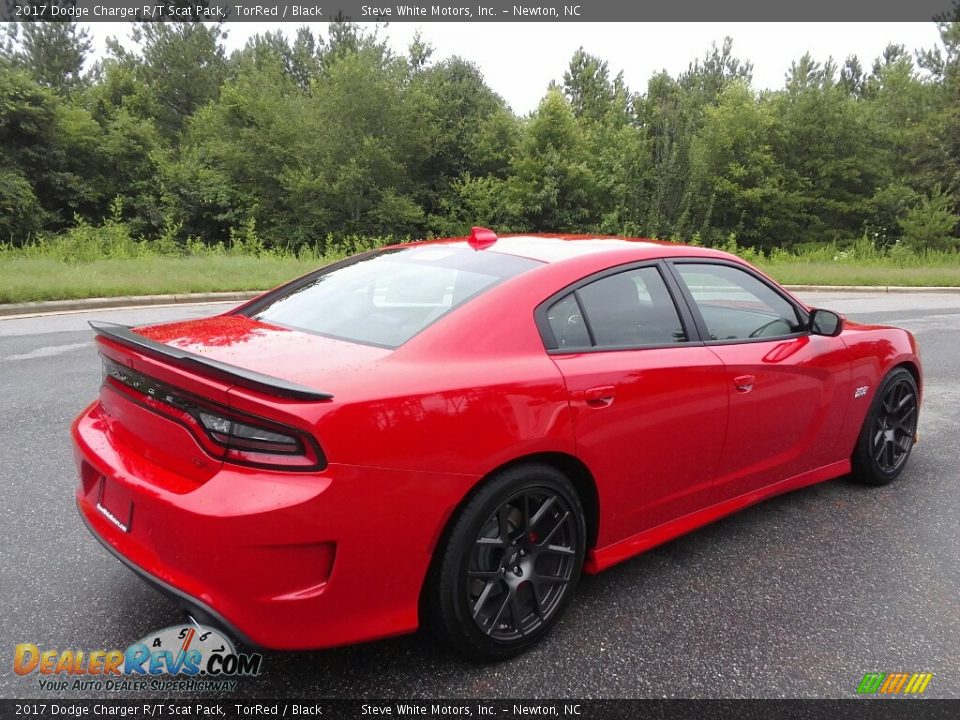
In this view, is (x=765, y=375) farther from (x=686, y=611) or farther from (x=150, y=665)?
Answer: (x=150, y=665)

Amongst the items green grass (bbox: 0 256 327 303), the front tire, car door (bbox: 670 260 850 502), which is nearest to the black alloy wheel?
the front tire

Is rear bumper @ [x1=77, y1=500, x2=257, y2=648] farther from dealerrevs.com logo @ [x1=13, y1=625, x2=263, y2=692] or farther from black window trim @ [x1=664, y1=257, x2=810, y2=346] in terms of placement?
black window trim @ [x1=664, y1=257, x2=810, y2=346]

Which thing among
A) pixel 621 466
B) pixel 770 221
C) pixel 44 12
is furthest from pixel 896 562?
pixel 44 12

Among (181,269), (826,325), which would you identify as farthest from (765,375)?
(181,269)

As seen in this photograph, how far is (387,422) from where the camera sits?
81.0 inches

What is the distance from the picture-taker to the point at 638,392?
8.84 feet

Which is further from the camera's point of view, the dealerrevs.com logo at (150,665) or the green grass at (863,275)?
the green grass at (863,275)

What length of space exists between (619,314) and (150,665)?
210 cm

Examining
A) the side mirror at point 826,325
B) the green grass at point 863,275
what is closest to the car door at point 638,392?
the side mirror at point 826,325

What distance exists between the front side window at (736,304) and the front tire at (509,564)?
1.17 m

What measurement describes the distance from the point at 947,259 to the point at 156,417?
29.8 m

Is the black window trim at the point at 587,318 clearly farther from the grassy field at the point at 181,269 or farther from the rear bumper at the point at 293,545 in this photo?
the grassy field at the point at 181,269

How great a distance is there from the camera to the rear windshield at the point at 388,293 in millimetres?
2592

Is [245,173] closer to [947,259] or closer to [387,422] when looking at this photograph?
[947,259]
